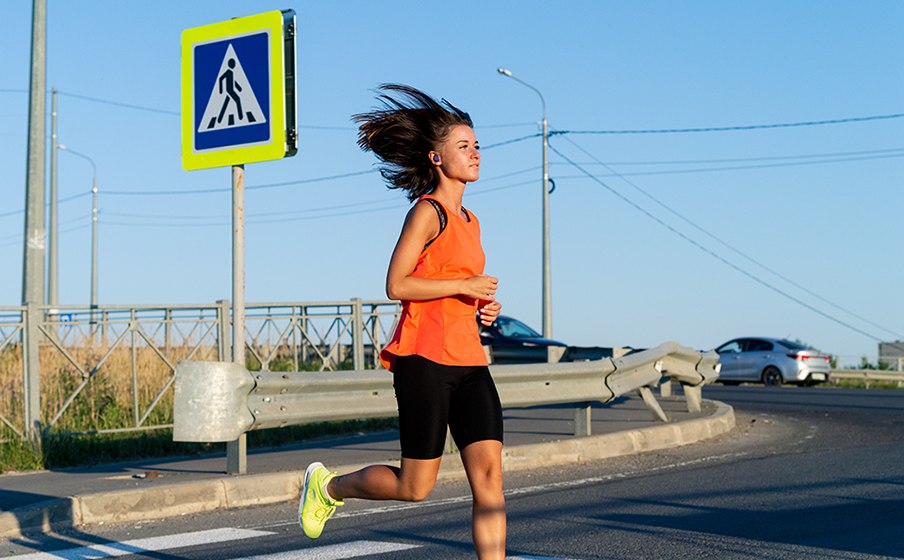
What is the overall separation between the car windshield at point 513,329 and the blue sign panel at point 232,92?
14866 mm

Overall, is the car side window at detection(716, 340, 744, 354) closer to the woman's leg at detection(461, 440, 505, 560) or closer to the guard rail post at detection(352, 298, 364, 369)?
the guard rail post at detection(352, 298, 364, 369)

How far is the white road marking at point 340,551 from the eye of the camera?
477 centimetres

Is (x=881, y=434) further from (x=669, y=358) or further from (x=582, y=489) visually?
(x=582, y=489)

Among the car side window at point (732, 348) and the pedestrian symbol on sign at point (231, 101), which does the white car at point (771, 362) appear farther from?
the pedestrian symbol on sign at point (231, 101)

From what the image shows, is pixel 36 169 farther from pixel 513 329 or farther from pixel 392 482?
pixel 513 329

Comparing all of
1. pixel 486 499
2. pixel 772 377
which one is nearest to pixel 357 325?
pixel 486 499

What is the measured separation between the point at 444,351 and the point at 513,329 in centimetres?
1867

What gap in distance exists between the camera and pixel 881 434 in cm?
1078

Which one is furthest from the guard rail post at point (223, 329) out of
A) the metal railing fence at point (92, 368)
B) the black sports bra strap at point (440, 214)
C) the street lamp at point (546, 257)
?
the street lamp at point (546, 257)

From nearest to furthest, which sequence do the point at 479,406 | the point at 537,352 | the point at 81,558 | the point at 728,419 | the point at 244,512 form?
the point at 479,406 → the point at 81,558 → the point at 244,512 → the point at 728,419 → the point at 537,352

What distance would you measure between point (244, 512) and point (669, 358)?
6.45m

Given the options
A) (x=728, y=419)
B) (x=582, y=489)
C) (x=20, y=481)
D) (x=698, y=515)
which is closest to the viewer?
(x=698, y=515)

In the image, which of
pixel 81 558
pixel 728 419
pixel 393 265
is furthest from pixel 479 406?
pixel 728 419

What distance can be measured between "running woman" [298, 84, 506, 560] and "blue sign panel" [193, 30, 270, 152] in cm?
348
